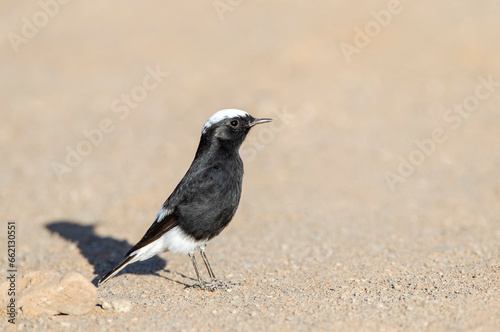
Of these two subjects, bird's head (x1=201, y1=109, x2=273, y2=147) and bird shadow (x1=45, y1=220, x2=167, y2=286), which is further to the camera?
bird shadow (x1=45, y1=220, x2=167, y2=286)

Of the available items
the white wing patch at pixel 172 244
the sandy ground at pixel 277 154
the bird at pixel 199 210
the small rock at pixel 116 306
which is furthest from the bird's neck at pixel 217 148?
the small rock at pixel 116 306

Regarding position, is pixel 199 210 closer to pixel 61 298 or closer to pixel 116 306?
pixel 116 306

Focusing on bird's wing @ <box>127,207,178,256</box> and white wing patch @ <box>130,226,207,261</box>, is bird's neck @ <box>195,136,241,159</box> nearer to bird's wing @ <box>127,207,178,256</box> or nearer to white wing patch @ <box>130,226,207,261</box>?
bird's wing @ <box>127,207,178,256</box>

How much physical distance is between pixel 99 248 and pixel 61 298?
3651 millimetres

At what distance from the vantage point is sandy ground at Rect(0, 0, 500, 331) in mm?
6289

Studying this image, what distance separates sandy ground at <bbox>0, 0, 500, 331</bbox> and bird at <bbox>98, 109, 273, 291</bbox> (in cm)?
48

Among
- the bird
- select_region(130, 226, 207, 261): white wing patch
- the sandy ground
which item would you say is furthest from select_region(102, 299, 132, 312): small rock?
select_region(130, 226, 207, 261): white wing patch

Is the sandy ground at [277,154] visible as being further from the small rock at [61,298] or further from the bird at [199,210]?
the bird at [199,210]

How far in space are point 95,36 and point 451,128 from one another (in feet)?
37.4

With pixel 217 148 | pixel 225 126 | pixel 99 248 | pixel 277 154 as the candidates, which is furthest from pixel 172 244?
pixel 277 154

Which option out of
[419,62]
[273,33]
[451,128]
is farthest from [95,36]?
[451,128]

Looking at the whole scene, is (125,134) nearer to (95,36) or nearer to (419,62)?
(95,36)

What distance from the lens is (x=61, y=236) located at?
9.80 m

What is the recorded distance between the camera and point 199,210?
6820 mm
